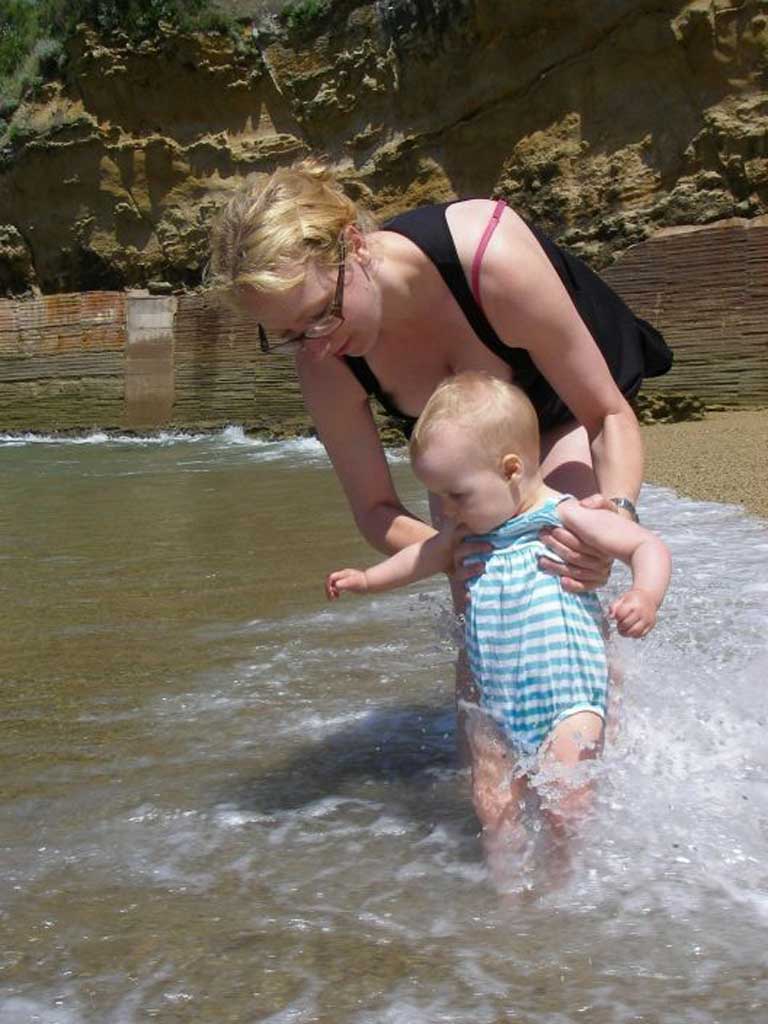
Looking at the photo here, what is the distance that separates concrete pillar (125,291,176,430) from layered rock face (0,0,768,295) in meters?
1.05

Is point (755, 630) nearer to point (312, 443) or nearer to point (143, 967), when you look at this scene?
point (143, 967)

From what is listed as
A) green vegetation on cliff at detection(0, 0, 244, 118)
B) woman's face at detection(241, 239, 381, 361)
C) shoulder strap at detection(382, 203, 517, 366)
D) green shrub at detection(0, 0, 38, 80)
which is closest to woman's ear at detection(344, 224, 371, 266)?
woman's face at detection(241, 239, 381, 361)

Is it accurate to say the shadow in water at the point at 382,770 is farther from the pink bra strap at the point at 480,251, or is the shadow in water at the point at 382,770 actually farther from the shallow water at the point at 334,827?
the pink bra strap at the point at 480,251

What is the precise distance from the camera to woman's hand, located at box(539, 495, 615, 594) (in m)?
2.57

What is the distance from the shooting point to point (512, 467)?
8.54 ft

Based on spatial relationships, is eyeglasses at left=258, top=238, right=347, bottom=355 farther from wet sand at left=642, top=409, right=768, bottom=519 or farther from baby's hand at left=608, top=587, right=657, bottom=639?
wet sand at left=642, top=409, right=768, bottom=519

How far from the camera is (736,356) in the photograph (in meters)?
13.2

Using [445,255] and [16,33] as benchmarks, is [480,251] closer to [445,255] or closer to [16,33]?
[445,255]

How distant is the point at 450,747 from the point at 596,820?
800 millimetres

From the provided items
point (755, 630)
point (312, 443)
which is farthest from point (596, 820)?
point (312, 443)

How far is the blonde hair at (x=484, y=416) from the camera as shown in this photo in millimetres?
2564

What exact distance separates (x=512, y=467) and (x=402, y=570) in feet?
1.24

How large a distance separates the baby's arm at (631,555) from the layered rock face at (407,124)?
40.0 ft

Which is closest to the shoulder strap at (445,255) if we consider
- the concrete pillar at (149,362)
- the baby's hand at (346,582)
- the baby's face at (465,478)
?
the baby's face at (465,478)
